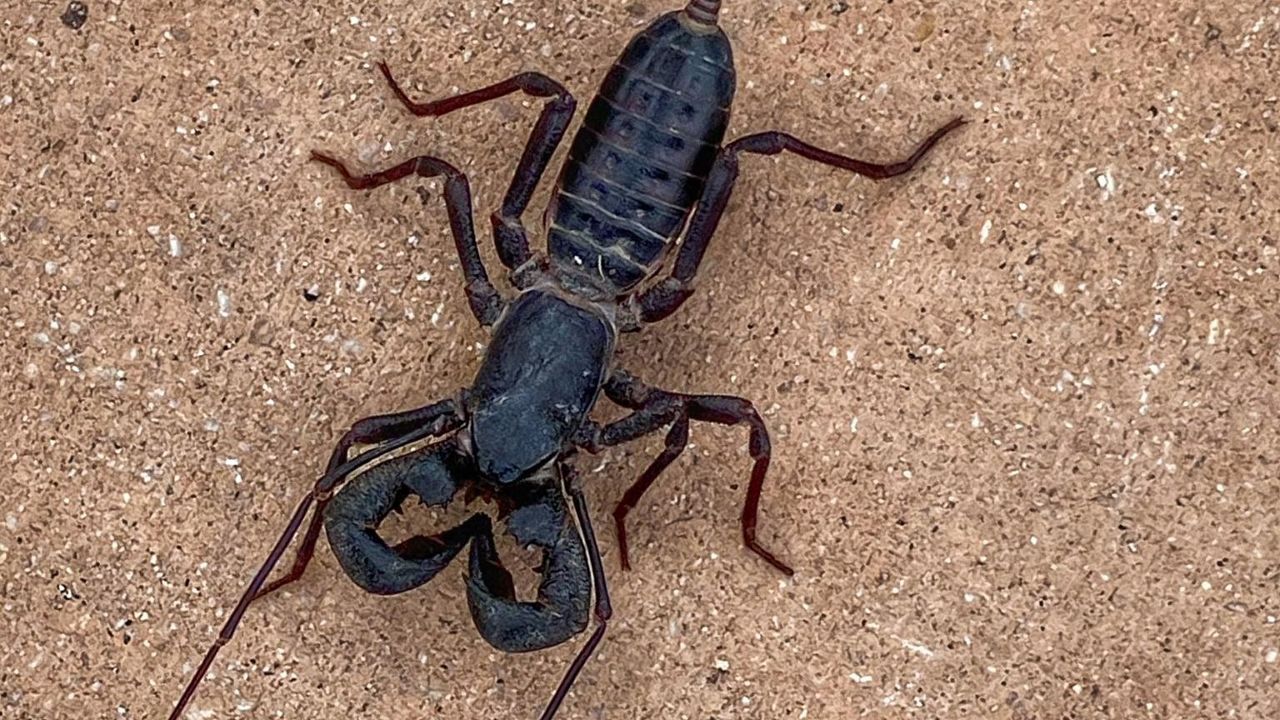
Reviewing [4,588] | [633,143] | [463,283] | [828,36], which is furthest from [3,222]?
[828,36]

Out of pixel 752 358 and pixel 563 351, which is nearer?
pixel 563 351

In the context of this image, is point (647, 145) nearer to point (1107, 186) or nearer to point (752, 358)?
point (752, 358)

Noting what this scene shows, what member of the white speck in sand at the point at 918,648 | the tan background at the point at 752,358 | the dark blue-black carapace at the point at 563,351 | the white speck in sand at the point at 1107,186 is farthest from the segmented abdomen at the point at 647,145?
the white speck in sand at the point at 918,648

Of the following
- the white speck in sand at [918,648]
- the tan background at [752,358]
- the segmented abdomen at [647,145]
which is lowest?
the white speck in sand at [918,648]

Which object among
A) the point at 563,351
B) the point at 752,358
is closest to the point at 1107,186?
the point at 752,358

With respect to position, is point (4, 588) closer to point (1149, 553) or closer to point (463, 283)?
point (463, 283)

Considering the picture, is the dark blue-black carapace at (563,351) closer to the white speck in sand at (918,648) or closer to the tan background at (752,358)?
the tan background at (752,358)

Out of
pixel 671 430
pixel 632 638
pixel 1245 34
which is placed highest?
pixel 1245 34
